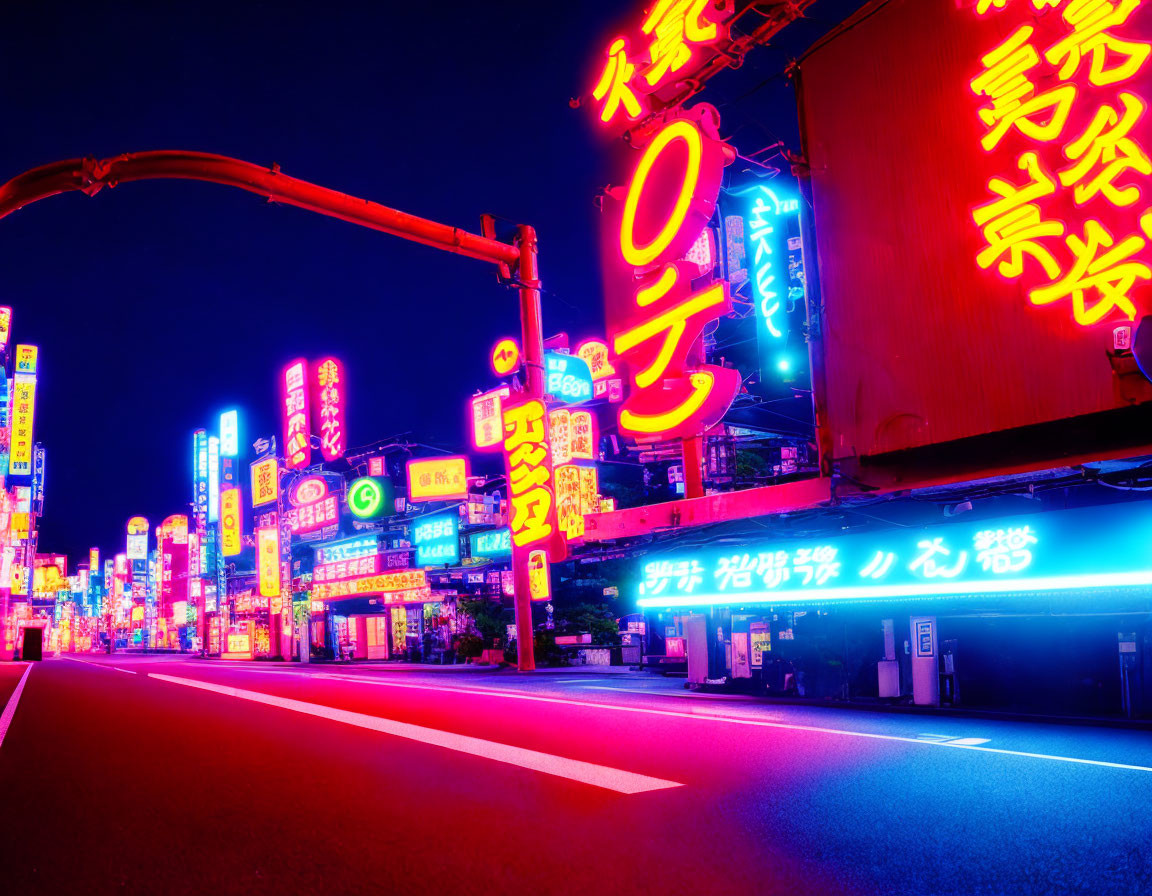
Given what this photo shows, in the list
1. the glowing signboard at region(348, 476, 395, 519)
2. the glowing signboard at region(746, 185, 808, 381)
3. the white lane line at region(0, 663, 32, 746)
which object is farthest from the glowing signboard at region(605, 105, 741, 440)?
the glowing signboard at region(348, 476, 395, 519)

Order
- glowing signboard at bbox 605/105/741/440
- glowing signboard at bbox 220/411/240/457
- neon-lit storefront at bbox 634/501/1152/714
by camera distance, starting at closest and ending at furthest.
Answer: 1. neon-lit storefront at bbox 634/501/1152/714
2. glowing signboard at bbox 605/105/741/440
3. glowing signboard at bbox 220/411/240/457

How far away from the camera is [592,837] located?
198 inches

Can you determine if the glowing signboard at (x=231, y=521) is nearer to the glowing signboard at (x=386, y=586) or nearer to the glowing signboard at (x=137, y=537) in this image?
the glowing signboard at (x=386, y=586)

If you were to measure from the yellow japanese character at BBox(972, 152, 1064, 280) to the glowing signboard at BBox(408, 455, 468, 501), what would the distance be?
27237 millimetres

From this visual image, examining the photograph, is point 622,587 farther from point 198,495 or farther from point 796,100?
point 198,495

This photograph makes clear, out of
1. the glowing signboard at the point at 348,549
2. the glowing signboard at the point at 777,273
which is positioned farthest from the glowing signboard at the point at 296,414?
the glowing signboard at the point at 777,273

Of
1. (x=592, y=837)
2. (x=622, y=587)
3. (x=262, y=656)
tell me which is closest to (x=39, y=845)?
(x=592, y=837)

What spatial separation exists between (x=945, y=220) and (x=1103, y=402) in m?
3.43

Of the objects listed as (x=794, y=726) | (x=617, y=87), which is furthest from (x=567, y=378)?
(x=794, y=726)

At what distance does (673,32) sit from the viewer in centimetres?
A: 1606

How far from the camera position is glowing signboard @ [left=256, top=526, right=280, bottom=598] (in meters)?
46.5

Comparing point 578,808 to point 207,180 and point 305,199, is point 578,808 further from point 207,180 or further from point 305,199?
point 305,199

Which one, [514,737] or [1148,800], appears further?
[514,737]

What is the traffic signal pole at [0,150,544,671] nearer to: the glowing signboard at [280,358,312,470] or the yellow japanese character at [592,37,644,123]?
the yellow japanese character at [592,37,644,123]
